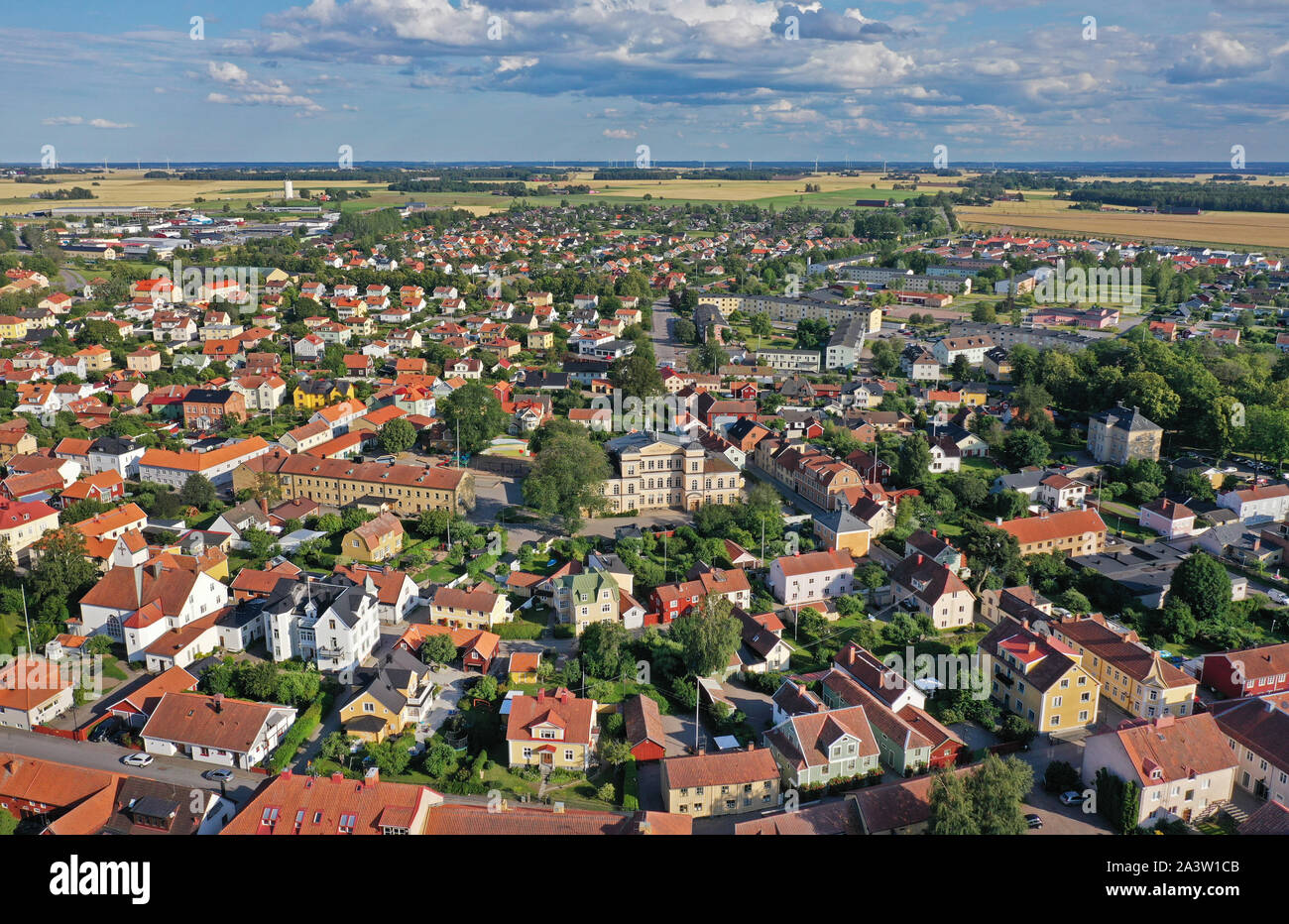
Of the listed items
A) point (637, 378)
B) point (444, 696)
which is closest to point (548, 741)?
point (444, 696)

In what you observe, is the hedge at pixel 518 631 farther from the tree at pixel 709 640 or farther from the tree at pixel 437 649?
the tree at pixel 709 640

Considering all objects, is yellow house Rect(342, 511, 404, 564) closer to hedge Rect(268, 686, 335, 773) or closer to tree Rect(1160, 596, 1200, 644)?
hedge Rect(268, 686, 335, 773)

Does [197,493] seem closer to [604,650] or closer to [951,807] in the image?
[604,650]

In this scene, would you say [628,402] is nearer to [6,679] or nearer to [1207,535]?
[1207,535]

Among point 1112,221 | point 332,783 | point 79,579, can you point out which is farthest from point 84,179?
point 332,783

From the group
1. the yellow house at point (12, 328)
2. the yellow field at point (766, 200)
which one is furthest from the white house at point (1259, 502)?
the yellow field at point (766, 200)
